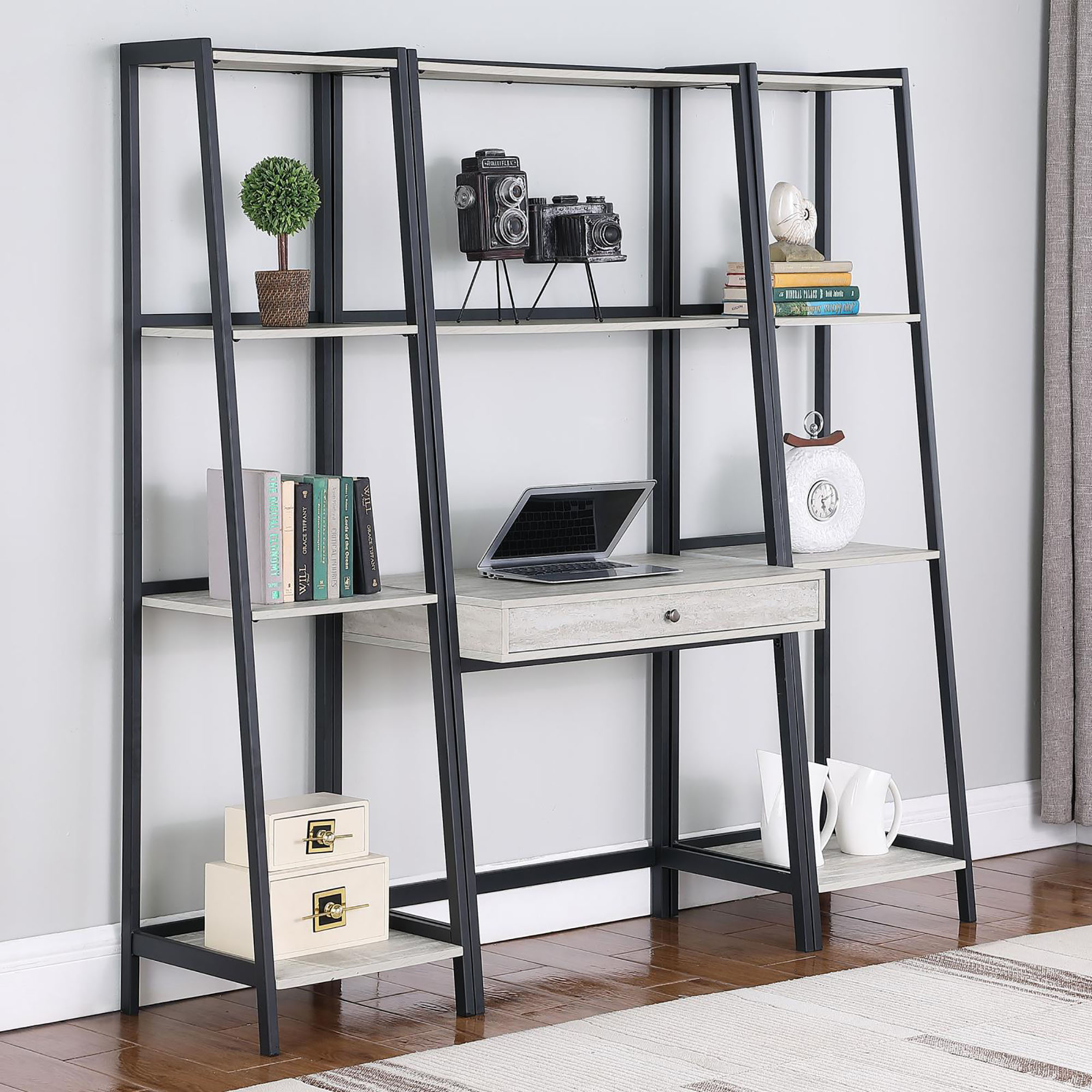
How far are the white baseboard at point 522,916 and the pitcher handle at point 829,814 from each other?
34 cm

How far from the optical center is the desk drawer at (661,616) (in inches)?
134

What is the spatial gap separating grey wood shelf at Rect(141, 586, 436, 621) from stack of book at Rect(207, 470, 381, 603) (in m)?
0.02

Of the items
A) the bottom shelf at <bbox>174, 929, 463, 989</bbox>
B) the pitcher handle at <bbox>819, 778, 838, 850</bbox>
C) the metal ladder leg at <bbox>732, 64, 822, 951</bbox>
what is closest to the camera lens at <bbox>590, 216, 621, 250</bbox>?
the metal ladder leg at <bbox>732, 64, 822, 951</bbox>

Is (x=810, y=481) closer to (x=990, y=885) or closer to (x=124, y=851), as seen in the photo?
(x=990, y=885)

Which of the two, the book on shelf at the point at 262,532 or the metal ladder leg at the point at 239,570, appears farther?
the book on shelf at the point at 262,532

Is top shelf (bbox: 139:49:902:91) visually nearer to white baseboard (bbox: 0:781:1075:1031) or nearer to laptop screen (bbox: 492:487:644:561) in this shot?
laptop screen (bbox: 492:487:644:561)

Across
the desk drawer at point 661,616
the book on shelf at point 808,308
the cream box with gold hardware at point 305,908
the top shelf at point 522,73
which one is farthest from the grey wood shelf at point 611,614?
the top shelf at point 522,73

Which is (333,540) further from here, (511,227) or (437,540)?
(511,227)

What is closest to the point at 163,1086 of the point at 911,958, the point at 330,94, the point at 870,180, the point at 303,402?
the point at 303,402

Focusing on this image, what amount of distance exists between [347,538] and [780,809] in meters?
1.19

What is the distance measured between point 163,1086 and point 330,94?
5.92 feet

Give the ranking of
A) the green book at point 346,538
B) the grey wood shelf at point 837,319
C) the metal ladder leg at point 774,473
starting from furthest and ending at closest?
the grey wood shelf at point 837,319, the metal ladder leg at point 774,473, the green book at point 346,538

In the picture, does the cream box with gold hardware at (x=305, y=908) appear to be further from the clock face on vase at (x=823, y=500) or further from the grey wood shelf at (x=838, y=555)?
the clock face on vase at (x=823, y=500)

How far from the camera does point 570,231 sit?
3.71 metres
